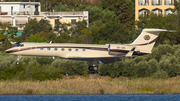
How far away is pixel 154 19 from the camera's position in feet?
229

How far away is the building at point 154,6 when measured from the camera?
258 ft

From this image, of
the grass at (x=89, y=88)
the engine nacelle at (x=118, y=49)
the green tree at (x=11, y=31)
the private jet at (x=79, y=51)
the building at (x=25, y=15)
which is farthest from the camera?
the building at (x=25, y=15)

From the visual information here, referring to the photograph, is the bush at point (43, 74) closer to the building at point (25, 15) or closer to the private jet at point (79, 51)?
the private jet at point (79, 51)

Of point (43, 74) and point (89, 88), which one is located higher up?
point (43, 74)

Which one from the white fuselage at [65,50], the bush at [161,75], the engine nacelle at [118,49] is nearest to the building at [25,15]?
the bush at [161,75]

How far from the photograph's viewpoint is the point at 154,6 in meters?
78.8

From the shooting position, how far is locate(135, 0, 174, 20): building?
78.5 meters

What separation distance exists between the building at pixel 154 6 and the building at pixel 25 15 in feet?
35.9

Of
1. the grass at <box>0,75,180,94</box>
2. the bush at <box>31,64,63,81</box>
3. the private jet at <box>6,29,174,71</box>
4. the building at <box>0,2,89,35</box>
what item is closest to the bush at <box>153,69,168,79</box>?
the grass at <box>0,75,180,94</box>

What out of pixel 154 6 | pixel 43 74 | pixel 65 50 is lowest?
pixel 43 74

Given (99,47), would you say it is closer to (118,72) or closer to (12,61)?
(118,72)

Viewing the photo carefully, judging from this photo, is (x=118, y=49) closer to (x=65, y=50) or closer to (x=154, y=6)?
(x=65, y=50)

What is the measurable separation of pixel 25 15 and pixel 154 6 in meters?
27.3

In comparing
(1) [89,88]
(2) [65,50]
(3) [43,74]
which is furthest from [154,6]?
(1) [89,88]
